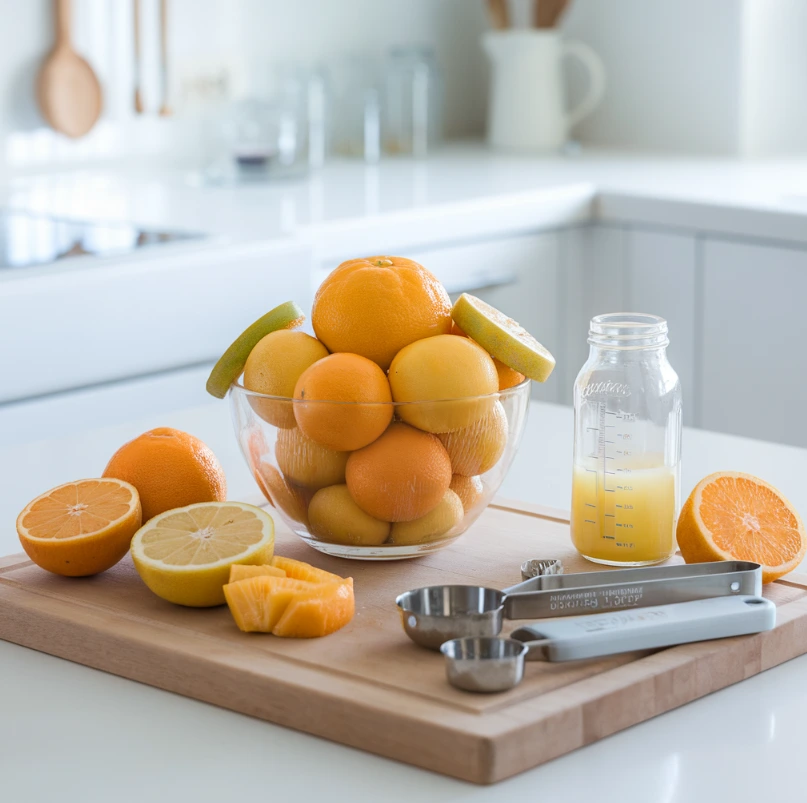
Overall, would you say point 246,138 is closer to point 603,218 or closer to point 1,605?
point 603,218

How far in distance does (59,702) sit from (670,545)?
0.44 m

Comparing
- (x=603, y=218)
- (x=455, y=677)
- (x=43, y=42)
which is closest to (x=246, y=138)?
(x=43, y=42)

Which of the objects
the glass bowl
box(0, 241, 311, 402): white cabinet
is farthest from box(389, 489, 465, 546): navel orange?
box(0, 241, 311, 402): white cabinet

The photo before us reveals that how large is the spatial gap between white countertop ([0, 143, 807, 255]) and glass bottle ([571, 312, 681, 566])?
1.19 metres

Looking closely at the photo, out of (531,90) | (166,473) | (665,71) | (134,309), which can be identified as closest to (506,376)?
(166,473)

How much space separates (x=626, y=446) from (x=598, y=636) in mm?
241

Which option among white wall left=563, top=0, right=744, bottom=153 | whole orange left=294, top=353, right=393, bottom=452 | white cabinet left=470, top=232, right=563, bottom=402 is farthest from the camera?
white wall left=563, top=0, right=744, bottom=153

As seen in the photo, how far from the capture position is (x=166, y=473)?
94 centimetres

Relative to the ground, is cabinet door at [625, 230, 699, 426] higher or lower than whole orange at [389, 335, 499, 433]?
lower

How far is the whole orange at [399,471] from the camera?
0.87 metres

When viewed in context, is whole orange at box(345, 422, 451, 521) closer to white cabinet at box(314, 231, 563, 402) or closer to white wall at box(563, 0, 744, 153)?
white cabinet at box(314, 231, 563, 402)

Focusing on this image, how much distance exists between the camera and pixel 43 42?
264 centimetres

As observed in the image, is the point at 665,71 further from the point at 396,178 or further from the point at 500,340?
the point at 500,340

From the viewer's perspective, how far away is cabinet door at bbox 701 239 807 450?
89.0 inches
